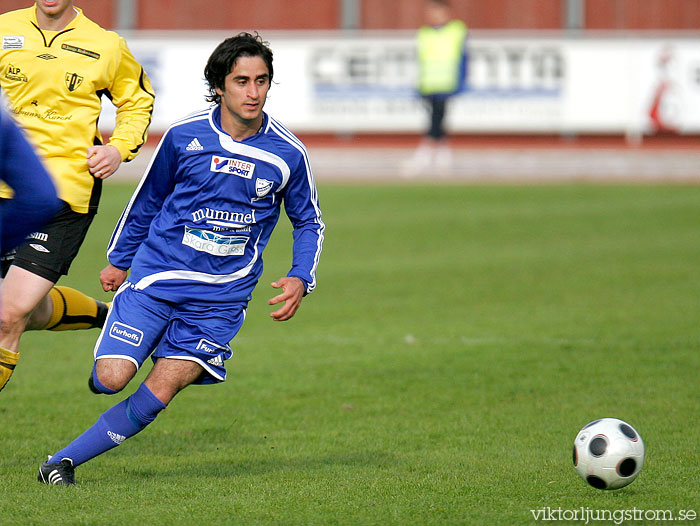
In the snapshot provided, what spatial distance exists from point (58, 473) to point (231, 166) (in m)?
1.52

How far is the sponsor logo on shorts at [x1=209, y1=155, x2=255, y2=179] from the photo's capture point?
4961mm

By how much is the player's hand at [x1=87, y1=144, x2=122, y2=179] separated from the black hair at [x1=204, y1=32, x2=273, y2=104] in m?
0.61

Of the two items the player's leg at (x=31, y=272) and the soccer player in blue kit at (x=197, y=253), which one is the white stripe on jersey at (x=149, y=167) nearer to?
the soccer player in blue kit at (x=197, y=253)

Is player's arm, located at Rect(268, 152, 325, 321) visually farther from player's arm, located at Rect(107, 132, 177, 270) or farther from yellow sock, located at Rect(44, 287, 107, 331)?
yellow sock, located at Rect(44, 287, 107, 331)

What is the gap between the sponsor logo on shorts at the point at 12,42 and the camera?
211 inches

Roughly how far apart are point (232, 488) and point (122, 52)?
7.29 feet

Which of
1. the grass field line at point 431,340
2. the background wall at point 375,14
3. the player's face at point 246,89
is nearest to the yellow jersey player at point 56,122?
the player's face at point 246,89

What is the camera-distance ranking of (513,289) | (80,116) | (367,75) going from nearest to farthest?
(80,116)
(513,289)
(367,75)

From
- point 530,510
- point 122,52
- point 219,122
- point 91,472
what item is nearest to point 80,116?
point 122,52

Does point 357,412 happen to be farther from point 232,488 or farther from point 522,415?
point 232,488

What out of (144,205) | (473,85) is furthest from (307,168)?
(473,85)

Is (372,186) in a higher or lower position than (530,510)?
lower

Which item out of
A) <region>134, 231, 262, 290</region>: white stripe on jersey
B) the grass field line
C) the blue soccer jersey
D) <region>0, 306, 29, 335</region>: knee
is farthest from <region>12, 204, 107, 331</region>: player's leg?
the grass field line

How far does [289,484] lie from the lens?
4.91 m
